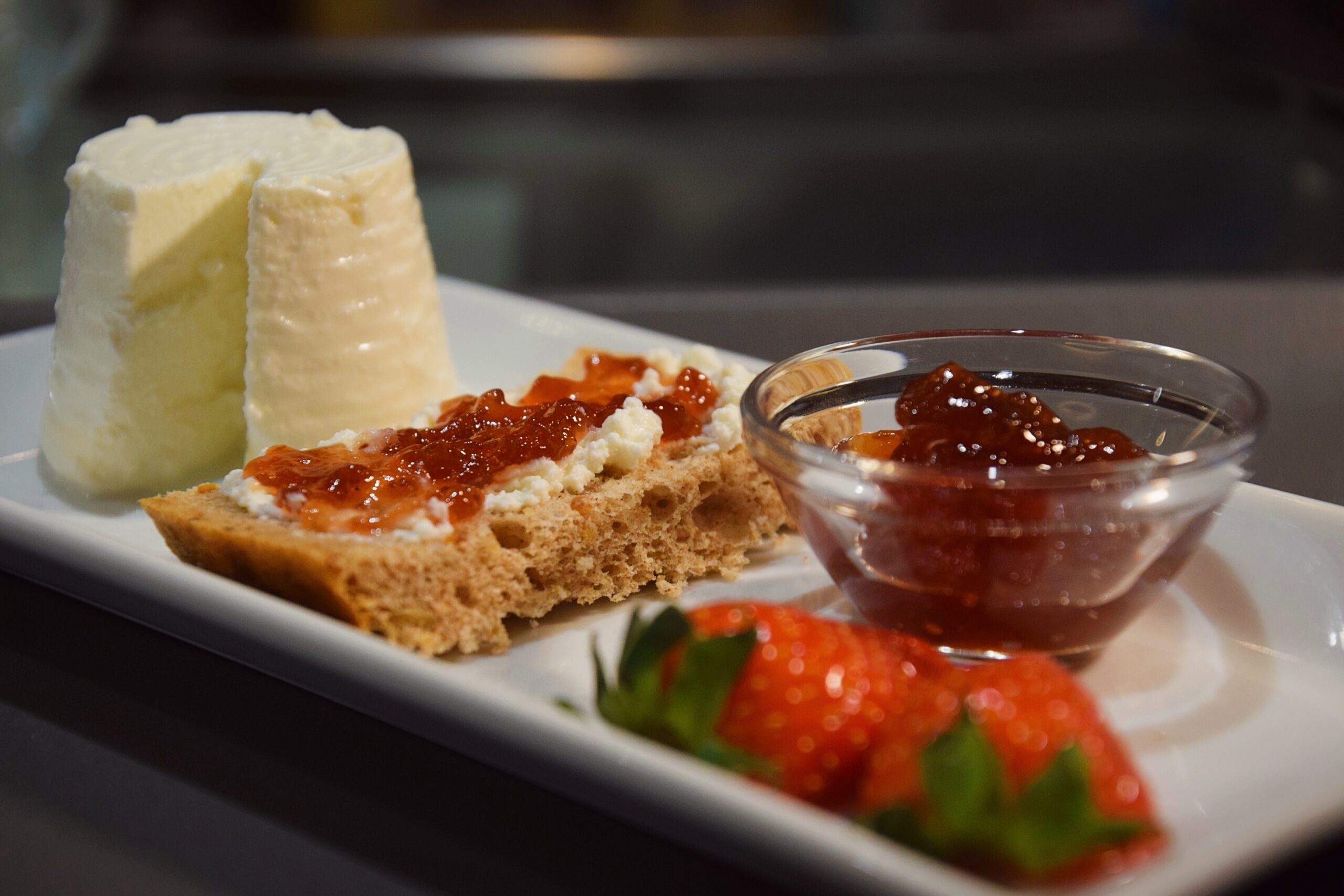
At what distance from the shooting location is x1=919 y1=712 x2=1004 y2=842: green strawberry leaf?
1031mm

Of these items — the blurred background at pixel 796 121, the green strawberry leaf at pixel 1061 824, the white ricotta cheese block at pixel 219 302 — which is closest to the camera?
the green strawberry leaf at pixel 1061 824

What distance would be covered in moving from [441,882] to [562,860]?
12cm

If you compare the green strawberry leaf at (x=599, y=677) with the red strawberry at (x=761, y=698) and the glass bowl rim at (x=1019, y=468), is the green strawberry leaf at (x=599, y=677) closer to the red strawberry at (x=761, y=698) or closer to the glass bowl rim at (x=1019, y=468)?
the red strawberry at (x=761, y=698)

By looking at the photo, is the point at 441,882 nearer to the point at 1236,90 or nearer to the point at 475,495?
the point at 475,495

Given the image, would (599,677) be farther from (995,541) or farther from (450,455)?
(450,455)

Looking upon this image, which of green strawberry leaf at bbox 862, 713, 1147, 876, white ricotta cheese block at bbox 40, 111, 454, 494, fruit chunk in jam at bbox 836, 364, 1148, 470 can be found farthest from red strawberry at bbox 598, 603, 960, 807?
white ricotta cheese block at bbox 40, 111, 454, 494

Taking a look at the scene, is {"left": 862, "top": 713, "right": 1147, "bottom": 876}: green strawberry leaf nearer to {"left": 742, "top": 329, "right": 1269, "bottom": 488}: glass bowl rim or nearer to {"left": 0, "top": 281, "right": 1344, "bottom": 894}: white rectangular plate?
{"left": 0, "top": 281, "right": 1344, "bottom": 894}: white rectangular plate

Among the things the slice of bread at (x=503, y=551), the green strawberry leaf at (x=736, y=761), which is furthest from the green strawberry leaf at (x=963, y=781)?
the slice of bread at (x=503, y=551)

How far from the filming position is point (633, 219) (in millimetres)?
6492

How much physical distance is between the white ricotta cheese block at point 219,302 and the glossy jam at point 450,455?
0.90 feet

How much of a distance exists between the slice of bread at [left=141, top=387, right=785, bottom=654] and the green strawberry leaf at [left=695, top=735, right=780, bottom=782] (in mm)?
530

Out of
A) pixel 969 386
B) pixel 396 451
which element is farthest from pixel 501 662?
pixel 969 386

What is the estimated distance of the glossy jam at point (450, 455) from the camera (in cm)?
166

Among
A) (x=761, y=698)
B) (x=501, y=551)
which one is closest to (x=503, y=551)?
(x=501, y=551)
